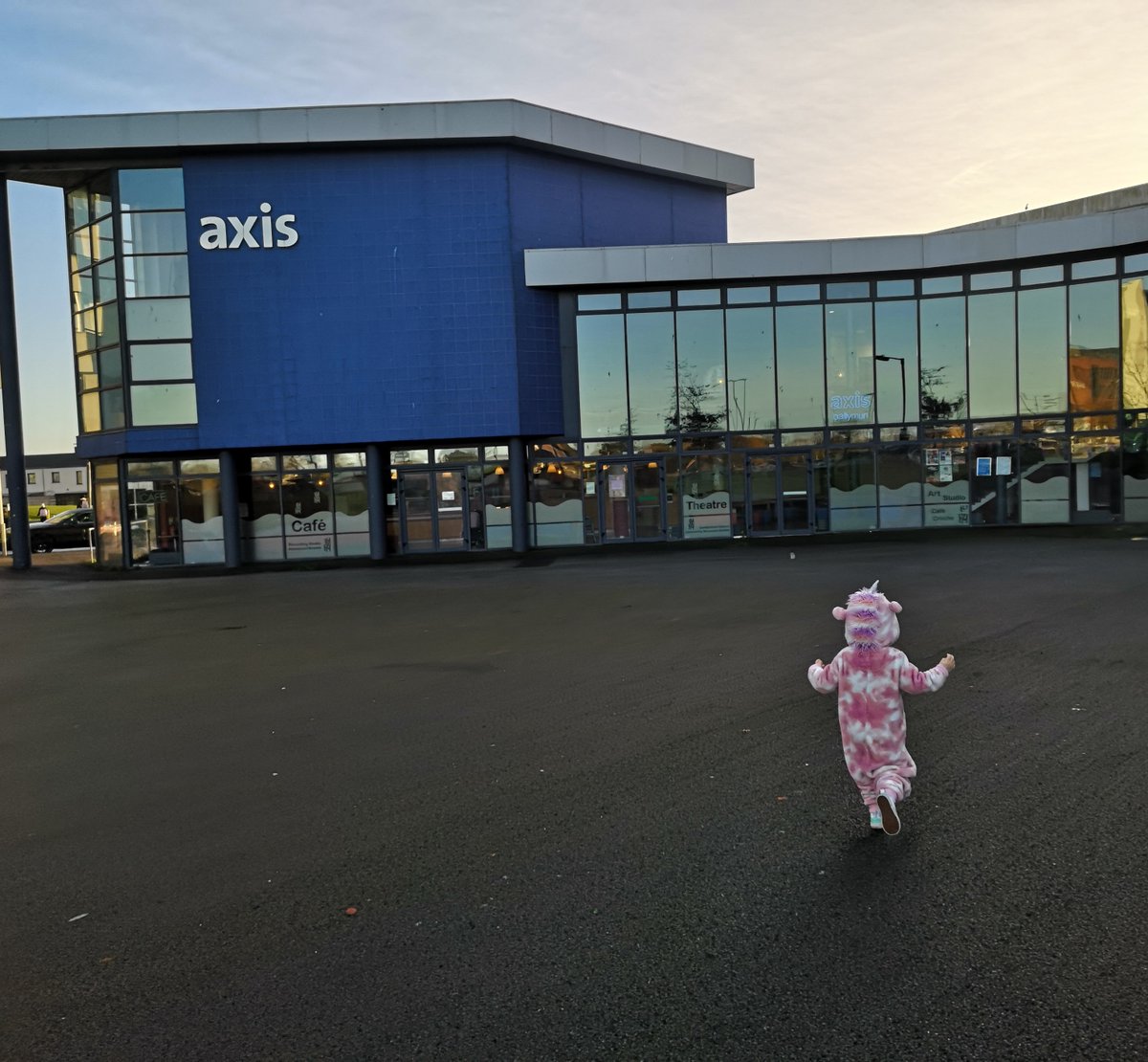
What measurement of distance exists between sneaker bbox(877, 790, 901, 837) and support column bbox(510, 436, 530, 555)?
2207 centimetres

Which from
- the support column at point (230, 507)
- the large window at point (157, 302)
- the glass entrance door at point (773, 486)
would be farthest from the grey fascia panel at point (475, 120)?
the glass entrance door at point (773, 486)

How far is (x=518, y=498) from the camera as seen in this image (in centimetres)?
2670

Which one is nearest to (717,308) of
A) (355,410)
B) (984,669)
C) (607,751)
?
(355,410)

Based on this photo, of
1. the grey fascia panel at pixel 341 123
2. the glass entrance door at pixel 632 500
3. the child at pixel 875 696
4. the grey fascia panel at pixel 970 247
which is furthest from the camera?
the glass entrance door at pixel 632 500

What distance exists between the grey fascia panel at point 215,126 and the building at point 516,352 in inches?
2.7

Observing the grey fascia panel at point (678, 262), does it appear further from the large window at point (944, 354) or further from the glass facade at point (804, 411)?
the large window at point (944, 354)

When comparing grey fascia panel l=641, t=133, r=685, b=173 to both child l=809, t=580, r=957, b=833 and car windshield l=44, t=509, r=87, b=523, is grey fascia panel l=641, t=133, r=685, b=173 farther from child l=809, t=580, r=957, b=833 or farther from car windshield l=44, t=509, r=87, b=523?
child l=809, t=580, r=957, b=833

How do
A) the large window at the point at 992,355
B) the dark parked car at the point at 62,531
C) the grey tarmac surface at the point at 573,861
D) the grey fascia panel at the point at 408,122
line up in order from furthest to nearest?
the dark parked car at the point at 62,531
the large window at the point at 992,355
the grey fascia panel at the point at 408,122
the grey tarmac surface at the point at 573,861

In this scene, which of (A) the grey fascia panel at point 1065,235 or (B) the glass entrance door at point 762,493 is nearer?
(A) the grey fascia panel at point 1065,235

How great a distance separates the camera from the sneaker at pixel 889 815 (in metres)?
4.63

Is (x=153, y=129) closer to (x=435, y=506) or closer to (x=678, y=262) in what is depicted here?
(x=435, y=506)

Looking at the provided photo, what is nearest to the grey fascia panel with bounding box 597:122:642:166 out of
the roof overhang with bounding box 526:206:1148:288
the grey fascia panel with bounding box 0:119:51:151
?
the roof overhang with bounding box 526:206:1148:288

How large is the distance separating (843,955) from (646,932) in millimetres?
764

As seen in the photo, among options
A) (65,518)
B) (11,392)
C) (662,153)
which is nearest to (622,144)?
(662,153)
